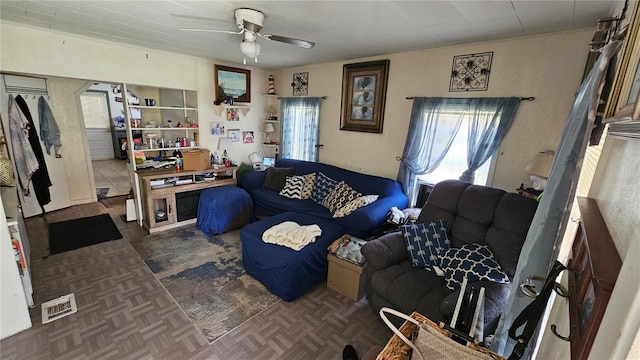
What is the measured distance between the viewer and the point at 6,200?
2254 millimetres

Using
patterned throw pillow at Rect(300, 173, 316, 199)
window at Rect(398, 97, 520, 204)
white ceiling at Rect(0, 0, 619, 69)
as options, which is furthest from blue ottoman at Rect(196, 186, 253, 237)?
window at Rect(398, 97, 520, 204)

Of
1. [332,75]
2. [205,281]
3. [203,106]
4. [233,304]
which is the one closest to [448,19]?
[332,75]

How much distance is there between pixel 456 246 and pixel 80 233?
449 cm

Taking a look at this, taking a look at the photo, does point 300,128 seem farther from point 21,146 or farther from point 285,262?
point 21,146

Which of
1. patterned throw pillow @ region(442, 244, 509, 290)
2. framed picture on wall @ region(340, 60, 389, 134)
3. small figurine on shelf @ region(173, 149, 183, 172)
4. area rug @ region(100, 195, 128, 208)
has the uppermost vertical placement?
framed picture on wall @ region(340, 60, 389, 134)

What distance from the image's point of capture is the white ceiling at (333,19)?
6.15 feet

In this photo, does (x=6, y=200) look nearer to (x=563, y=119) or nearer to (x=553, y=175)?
(x=553, y=175)

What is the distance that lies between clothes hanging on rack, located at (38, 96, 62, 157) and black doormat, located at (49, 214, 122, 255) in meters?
1.24

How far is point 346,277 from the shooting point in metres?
2.48

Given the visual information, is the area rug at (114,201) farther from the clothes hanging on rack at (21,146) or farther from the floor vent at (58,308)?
the floor vent at (58,308)

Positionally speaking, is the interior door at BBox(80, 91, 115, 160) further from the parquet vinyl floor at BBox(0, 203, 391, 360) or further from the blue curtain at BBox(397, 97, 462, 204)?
the blue curtain at BBox(397, 97, 462, 204)

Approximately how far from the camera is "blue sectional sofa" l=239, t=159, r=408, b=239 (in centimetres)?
296

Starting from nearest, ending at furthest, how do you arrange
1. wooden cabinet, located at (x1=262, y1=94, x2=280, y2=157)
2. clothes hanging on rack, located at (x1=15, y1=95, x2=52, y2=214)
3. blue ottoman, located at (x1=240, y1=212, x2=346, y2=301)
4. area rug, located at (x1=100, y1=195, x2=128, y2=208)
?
blue ottoman, located at (x1=240, y1=212, x2=346, y2=301) → clothes hanging on rack, located at (x1=15, y1=95, x2=52, y2=214) → area rug, located at (x1=100, y1=195, x2=128, y2=208) → wooden cabinet, located at (x1=262, y1=94, x2=280, y2=157)

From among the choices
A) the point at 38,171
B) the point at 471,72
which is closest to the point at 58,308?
the point at 38,171
